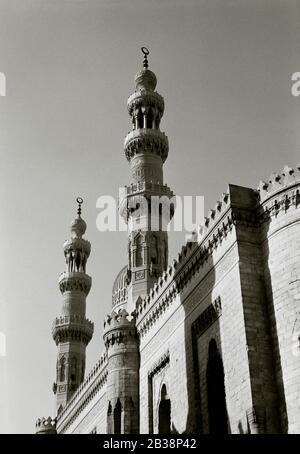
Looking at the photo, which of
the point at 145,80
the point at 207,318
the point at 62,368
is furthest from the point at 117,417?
the point at 145,80

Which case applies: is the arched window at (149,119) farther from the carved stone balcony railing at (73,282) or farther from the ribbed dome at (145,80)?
the carved stone balcony railing at (73,282)

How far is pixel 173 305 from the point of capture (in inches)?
690

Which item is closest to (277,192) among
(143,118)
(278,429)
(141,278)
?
(278,429)

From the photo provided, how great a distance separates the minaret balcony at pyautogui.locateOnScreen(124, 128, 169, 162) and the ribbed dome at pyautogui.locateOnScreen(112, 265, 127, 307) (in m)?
13.3

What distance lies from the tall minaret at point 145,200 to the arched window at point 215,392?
8.07 meters

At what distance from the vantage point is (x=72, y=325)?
31.5 m

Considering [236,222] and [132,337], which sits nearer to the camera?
[236,222]

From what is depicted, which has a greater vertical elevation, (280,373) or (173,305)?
(173,305)

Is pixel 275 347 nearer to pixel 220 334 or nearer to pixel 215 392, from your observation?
pixel 220 334

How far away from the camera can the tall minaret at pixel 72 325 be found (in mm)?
31266

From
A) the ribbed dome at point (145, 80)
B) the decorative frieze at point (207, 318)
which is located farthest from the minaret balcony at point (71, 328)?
the decorative frieze at point (207, 318)
